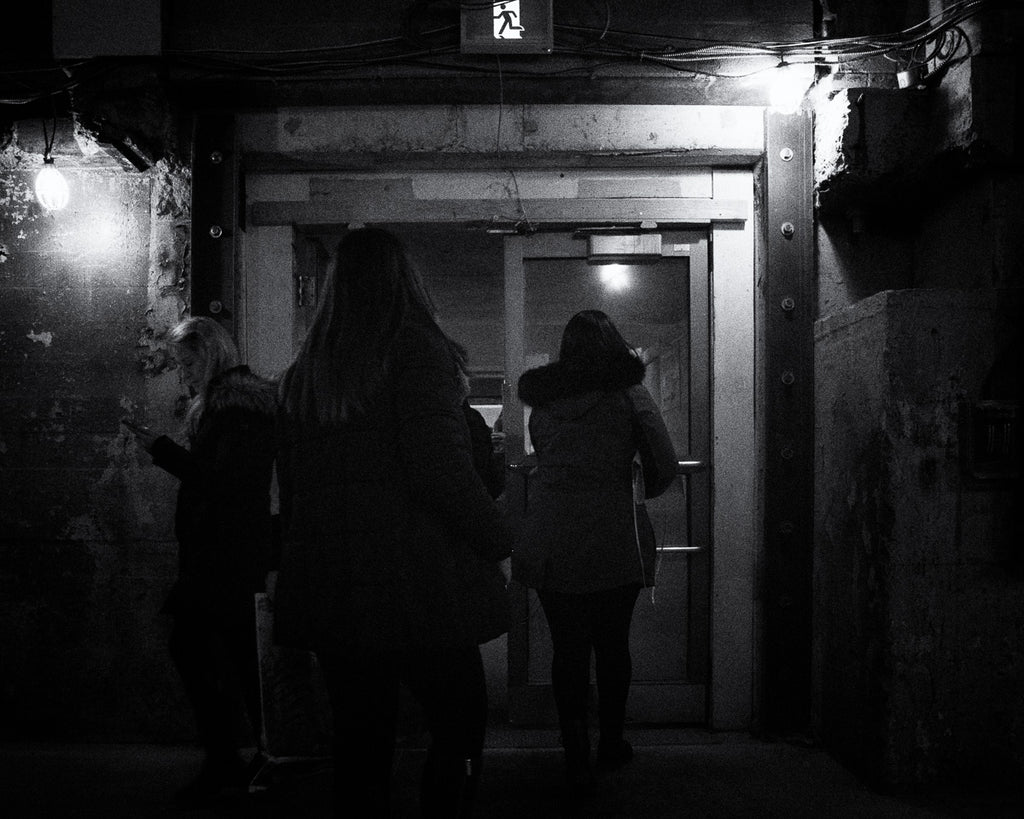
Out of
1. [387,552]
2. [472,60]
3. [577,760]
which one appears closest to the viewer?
[387,552]

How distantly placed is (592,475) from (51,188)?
3.12 meters

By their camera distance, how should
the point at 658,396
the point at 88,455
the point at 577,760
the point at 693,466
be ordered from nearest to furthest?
the point at 577,760
the point at 88,455
the point at 693,466
the point at 658,396

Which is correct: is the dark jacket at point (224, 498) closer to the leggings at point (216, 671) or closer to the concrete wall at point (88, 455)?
the leggings at point (216, 671)

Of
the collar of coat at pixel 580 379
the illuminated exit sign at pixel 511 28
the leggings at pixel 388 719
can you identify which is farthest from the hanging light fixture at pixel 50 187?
the leggings at pixel 388 719

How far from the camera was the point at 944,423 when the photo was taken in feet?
11.9

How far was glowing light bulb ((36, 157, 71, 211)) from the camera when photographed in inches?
171

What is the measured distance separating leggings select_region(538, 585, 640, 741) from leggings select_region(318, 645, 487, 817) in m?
1.42

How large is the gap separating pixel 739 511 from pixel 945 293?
158 centimetres

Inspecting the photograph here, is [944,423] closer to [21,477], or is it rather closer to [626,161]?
[626,161]

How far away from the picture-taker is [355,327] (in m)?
2.29

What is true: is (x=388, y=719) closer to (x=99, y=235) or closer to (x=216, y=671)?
(x=216, y=671)

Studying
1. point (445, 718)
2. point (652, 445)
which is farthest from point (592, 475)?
point (445, 718)

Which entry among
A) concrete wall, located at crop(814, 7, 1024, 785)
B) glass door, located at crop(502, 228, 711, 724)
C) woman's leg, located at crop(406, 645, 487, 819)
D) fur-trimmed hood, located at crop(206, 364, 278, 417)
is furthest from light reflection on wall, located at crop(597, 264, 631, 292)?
woman's leg, located at crop(406, 645, 487, 819)

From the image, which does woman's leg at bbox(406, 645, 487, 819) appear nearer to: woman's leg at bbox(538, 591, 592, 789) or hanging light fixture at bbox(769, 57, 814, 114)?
woman's leg at bbox(538, 591, 592, 789)
